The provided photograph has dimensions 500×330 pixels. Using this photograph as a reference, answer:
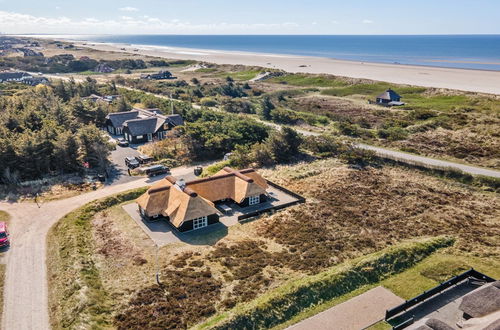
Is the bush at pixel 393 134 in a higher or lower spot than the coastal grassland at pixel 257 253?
higher

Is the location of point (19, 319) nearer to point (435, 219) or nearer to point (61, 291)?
point (61, 291)

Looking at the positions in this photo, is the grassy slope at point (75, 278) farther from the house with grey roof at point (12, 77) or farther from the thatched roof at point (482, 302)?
the house with grey roof at point (12, 77)

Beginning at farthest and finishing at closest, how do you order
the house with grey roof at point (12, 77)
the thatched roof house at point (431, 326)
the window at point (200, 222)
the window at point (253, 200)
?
1. the house with grey roof at point (12, 77)
2. the window at point (253, 200)
3. the window at point (200, 222)
4. the thatched roof house at point (431, 326)

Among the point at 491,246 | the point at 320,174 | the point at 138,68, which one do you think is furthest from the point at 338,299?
the point at 138,68

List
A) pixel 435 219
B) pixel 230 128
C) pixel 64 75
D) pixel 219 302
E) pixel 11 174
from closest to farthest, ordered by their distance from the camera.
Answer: pixel 219 302, pixel 435 219, pixel 11 174, pixel 230 128, pixel 64 75

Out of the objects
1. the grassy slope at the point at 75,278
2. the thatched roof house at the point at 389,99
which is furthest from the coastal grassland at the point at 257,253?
the thatched roof house at the point at 389,99

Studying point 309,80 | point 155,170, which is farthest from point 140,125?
point 309,80

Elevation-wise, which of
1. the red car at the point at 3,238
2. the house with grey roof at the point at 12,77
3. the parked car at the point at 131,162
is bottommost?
the red car at the point at 3,238
